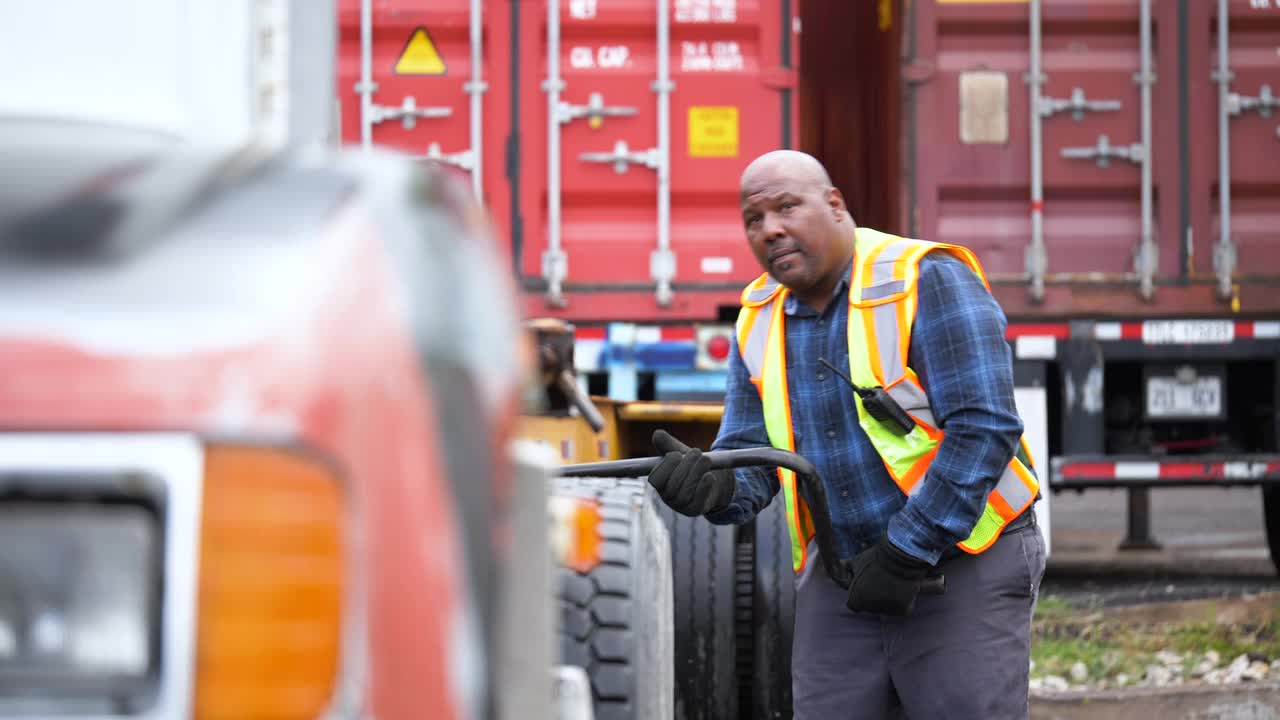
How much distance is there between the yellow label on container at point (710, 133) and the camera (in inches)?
301

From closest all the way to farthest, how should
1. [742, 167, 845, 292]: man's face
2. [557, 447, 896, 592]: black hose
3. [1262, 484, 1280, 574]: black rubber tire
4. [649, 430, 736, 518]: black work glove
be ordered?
[557, 447, 896, 592]: black hose → [649, 430, 736, 518]: black work glove → [742, 167, 845, 292]: man's face → [1262, 484, 1280, 574]: black rubber tire

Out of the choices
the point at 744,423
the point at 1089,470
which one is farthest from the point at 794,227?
the point at 1089,470

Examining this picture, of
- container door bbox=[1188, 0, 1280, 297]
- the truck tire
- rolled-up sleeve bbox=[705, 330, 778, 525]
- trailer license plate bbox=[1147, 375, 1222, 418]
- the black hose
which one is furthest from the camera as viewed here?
trailer license plate bbox=[1147, 375, 1222, 418]

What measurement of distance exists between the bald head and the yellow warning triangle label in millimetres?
4695

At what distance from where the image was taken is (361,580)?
1.22m

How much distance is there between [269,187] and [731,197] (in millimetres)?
6303

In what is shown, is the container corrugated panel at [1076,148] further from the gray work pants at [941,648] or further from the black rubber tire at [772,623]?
the gray work pants at [941,648]

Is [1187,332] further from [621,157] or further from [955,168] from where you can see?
[621,157]

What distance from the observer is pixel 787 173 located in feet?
10.5

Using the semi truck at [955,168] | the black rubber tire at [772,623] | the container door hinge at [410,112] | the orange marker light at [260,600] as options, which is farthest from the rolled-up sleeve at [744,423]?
the container door hinge at [410,112]

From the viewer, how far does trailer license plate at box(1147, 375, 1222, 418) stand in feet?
27.0

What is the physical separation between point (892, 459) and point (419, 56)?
504cm

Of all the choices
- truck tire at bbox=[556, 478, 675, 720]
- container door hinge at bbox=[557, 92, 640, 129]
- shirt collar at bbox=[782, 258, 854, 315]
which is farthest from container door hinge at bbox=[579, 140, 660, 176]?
truck tire at bbox=[556, 478, 675, 720]

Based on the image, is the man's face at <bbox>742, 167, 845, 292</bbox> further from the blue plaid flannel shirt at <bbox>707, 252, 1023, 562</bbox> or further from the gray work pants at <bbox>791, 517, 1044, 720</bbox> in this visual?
the gray work pants at <bbox>791, 517, 1044, 720</bbox>
